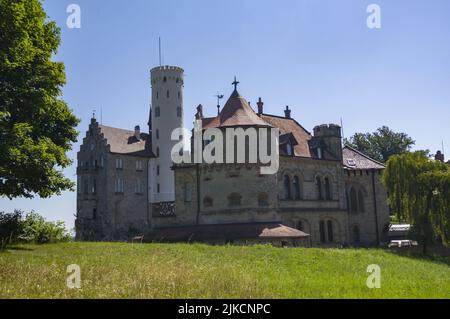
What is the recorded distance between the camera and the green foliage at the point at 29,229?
2398 centimetres

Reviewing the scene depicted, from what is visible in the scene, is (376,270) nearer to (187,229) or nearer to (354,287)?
(354,287)

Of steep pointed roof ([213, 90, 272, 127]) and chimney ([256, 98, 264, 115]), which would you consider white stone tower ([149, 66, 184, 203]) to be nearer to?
chimney ([256, 98, 264, 115])

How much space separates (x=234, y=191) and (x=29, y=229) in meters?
16.6

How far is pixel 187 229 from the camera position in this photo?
38500 mm

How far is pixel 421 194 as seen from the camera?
36188 mm

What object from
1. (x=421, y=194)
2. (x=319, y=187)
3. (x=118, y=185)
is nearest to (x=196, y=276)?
(x=421, y=194)

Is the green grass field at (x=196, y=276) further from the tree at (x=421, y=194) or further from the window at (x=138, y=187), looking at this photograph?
the window at (x=138, y=187)

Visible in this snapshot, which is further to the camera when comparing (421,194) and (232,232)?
(421,194)

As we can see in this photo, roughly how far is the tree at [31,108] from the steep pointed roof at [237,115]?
17.3 metres

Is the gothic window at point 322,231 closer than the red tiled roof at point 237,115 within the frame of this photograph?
No

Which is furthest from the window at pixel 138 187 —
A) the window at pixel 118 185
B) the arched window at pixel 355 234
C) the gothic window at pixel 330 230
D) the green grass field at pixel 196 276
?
the green grass field at pixel 196 276

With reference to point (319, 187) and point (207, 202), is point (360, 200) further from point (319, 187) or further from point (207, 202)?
point (207, 202)

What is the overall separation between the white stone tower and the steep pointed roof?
26.8 m
